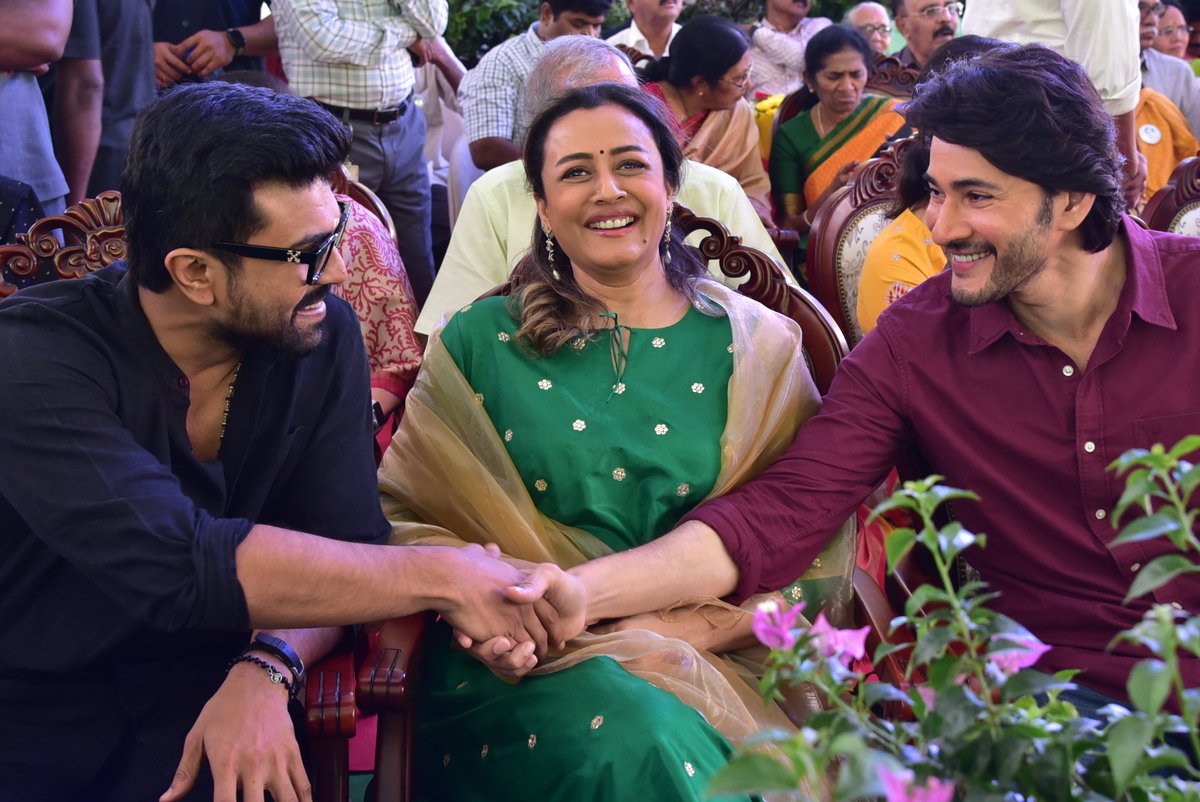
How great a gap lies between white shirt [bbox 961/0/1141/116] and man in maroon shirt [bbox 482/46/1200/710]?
6.44ft

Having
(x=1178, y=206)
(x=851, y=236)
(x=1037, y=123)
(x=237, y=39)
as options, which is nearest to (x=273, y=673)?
(x=1037, y=123)

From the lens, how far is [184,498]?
1711 mm

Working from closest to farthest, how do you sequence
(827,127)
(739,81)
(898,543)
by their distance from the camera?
(898,543) < (739,81) < (827,127)

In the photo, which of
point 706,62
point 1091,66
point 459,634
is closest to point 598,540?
point 459,634

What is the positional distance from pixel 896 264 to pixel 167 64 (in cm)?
251

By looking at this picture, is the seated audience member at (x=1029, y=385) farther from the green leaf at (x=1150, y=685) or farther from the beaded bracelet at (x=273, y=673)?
the green leaf at (x=1150, y=685)

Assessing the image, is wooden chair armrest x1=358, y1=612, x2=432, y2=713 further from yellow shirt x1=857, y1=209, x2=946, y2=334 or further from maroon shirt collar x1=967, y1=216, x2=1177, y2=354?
yellow shirt x1=857, y1=209, x2=946, y2=334

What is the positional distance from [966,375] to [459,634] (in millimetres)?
927

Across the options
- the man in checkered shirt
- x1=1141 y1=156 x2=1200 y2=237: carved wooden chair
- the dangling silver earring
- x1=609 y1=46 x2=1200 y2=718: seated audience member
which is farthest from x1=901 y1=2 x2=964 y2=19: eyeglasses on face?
x1=609 y1=46 x2=1200 y2=718: seated audience member

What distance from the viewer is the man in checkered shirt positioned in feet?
14.0

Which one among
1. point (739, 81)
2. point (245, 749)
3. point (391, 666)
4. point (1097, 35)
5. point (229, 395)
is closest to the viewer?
point (245, 749)

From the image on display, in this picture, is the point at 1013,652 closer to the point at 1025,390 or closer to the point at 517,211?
the point at 1025,390

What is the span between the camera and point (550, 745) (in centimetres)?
185

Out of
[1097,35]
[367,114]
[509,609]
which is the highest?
[1097,35]
